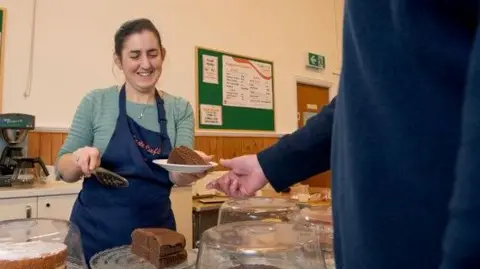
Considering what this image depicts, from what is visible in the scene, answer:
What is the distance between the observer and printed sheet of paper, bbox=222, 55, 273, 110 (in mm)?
3711

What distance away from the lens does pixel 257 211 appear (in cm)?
112

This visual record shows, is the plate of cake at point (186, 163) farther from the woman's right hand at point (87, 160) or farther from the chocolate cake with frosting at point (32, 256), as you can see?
the chocolate cake with frosting at point (32, 256)

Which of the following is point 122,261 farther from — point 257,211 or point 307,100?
point 307,100

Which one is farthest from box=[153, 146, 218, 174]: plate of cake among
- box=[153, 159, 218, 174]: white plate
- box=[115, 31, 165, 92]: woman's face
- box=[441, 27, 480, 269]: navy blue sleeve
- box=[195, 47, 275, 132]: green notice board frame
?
box=[195, 47, 275, 132]: green notice board frame

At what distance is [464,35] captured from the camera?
1.07ft

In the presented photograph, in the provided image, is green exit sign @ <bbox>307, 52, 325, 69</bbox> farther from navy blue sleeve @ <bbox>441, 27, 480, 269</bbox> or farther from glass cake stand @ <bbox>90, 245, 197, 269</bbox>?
navy blue sleeve @ <bbox>441, 27, 480, 269</bbox>

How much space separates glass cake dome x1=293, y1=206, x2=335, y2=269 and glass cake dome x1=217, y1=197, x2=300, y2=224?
2.1 inches

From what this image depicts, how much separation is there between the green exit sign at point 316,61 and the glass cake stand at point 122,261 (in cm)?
373

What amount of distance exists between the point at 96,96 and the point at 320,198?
46.6 inches

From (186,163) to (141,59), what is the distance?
52 cm

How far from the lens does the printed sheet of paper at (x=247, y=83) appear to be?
3711 millimetres

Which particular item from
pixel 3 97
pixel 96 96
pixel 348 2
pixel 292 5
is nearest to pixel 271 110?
pixel 292 5

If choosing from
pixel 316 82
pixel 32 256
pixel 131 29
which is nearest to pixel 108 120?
pixel 131 29

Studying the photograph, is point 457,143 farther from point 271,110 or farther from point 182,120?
point 271,110
